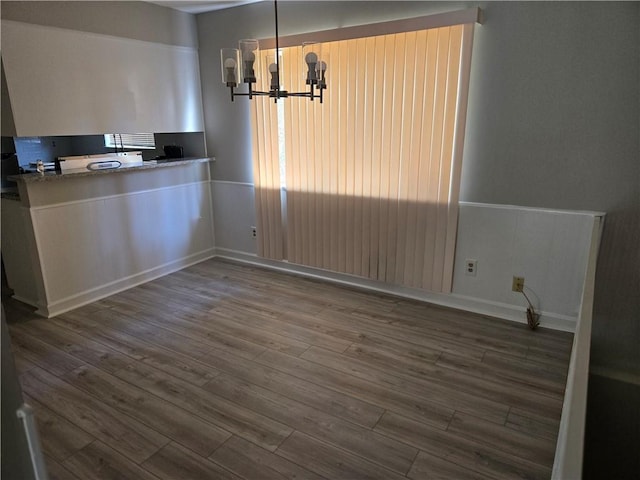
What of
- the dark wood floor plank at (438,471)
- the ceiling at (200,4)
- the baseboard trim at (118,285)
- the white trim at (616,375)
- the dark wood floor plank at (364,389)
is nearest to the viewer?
the dark wood floor plank at (438,471)

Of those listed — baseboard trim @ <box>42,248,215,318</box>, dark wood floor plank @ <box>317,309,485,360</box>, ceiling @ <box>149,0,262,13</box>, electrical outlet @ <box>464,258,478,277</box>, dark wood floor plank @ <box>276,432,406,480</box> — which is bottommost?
dark wood floor plank @ <box>276,432,406,480</box>

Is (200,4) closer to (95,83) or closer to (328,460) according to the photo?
(95,83)

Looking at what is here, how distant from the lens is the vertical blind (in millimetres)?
3119

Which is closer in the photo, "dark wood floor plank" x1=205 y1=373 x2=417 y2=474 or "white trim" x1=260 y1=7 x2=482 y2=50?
"dark wood floor plank" x1=205 y1=373 x2=417 y2=474

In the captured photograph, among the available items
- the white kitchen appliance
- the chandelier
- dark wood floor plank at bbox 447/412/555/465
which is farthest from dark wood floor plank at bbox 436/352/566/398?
the white kitchen appliance

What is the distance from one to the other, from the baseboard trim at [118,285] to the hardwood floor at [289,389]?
0.09m

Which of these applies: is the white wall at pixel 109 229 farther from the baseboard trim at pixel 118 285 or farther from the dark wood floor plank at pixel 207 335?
the dark wood floor plank at pixel 207 335

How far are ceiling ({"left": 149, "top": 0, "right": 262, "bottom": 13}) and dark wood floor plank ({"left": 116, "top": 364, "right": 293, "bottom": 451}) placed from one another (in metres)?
3.22

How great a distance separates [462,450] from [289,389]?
1000 mm

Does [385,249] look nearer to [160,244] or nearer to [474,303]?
[474,303]

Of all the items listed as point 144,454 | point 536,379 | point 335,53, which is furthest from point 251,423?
point 335,53

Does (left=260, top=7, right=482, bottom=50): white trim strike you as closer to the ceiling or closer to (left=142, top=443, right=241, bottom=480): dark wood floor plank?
the ceiling

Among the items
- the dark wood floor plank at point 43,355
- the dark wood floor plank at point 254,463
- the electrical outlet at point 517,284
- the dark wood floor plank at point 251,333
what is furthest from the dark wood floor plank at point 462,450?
the dark wood floor plank at point 43,355

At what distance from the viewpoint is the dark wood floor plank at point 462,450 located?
1.90 meters
